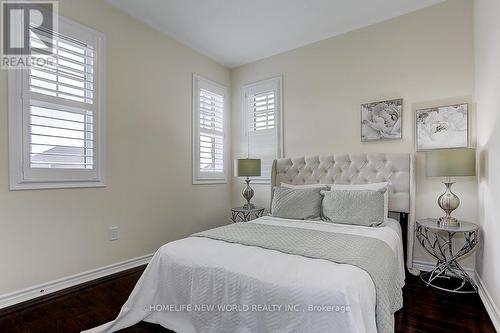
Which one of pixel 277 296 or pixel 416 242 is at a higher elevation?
pixel 277 296

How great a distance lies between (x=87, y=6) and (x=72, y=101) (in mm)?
997

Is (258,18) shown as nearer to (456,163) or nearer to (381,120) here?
(381,120)

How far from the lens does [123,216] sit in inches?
117

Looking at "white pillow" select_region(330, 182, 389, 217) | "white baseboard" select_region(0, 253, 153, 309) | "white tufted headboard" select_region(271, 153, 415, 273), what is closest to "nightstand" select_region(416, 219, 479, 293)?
"white tufted headboard" select_region(271, 153, 415, 273)

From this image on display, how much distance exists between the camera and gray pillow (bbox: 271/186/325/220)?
9.30 ft

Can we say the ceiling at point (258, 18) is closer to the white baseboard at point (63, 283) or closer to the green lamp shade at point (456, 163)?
the green lamp shade at point (456, 163)

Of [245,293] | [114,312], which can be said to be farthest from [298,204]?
[114,312]

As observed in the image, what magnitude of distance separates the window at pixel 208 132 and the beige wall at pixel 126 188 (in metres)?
0.13

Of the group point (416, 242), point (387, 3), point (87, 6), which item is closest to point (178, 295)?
point (416, 242)

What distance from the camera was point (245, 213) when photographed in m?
3.73

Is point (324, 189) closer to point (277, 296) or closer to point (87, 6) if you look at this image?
point (277, 296)

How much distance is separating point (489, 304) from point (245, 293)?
78.4 inches

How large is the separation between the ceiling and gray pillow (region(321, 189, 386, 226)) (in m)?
2.04

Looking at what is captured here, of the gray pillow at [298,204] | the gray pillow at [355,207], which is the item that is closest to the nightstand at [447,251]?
the gray pillow at [355,207]
